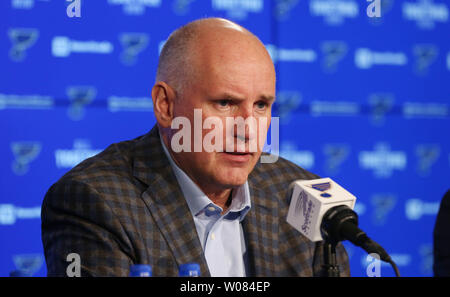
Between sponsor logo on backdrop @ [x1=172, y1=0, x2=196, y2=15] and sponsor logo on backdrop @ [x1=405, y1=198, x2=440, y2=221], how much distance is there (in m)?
1.79

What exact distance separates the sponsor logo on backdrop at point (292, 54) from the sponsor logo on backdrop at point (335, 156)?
535mm

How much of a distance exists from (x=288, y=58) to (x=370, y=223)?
111 cm

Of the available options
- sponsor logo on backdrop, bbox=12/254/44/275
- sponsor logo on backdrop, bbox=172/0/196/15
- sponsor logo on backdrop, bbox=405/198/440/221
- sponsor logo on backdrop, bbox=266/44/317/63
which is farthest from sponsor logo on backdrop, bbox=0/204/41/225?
sponsor logo on backdrop, bbox=405/198/440/221

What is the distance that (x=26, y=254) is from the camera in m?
3.15

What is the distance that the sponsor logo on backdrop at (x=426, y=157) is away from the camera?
3738 millimetres

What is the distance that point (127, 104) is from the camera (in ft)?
10.8

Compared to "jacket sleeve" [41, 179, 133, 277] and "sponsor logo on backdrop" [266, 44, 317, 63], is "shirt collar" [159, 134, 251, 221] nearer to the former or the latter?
"jacket sleeve" [41, 179, 133, 277]

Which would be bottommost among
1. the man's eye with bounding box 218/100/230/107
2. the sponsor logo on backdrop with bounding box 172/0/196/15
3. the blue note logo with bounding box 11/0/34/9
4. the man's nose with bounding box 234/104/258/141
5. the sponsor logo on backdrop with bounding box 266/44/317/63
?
the man's nose with bounding box 234/104/258/141

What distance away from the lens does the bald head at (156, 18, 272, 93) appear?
179cm

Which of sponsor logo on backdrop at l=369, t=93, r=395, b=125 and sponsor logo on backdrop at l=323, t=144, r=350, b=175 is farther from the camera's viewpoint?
sponsor logo on backdrop at l=369, t=93, r=395, b=125

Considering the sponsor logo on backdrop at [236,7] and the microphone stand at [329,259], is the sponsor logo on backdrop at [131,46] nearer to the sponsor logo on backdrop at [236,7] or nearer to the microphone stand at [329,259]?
the sponsor logo on backdrop at [236,7]

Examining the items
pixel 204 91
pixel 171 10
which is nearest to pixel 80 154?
pixel 171 10


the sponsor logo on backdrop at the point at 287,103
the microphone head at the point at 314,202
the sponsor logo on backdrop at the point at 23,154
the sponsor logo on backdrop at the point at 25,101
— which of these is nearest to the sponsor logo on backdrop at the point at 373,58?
the sponsor logo on backdrop at the point at 287,103
